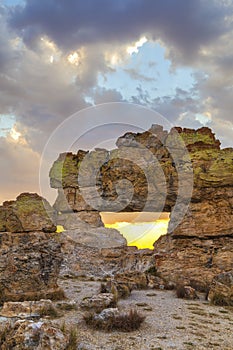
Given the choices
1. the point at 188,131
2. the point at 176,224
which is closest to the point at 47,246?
the point at 176,224

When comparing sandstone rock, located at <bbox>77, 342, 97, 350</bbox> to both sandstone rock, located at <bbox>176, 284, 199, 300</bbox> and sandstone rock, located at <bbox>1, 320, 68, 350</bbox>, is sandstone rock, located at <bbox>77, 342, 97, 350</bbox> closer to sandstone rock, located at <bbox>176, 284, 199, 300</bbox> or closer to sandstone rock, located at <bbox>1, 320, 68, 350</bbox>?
A: sandstone rock, located at <bbox>1, 320, 68, 350</bbox>

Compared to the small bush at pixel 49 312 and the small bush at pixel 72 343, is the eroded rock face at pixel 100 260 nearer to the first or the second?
the small bush at pixel 49 312

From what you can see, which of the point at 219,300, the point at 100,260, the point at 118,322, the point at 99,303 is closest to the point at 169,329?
the point at 118,322

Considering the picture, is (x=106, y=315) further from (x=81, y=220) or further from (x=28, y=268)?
(x=81, y=220)

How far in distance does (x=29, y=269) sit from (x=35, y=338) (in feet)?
26.7

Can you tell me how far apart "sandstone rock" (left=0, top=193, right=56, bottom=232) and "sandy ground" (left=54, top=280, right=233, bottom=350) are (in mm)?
12088

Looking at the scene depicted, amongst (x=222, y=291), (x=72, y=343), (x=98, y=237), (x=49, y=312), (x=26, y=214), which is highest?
(x=26, y=214)

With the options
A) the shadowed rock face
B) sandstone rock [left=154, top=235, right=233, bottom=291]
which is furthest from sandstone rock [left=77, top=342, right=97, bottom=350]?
sandstone rock [left=154, top=235, right=233, bottom=291]

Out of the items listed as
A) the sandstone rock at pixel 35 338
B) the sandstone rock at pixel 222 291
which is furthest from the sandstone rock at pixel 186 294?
the sandstone rock at pixel 35 338

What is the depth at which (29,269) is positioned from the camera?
14.9 m

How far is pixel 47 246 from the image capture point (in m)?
16.3

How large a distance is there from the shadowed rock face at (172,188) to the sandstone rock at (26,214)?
21.0 feet

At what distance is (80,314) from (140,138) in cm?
2493

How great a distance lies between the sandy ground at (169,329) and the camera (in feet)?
28.8
